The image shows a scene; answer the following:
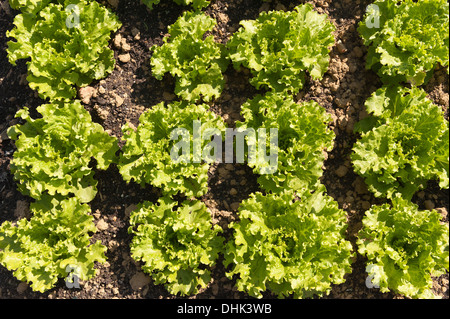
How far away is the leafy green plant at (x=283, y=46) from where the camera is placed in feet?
13.8

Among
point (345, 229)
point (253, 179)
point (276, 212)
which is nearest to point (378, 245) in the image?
point (345, 229)

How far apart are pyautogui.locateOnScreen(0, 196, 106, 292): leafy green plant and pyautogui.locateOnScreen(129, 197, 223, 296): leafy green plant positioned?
1.79 ft

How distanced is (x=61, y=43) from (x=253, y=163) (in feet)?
8.04

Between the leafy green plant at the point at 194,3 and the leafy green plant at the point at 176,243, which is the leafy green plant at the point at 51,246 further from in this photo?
the leafy green plant at the point at 194,3

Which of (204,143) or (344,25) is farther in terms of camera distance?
(344,25)

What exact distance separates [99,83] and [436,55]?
364cm

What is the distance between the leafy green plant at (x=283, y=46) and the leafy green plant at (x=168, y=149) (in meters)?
0.69

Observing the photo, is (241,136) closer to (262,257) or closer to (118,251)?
(262,257)

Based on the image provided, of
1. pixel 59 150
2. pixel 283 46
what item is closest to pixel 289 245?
pixel 283 46

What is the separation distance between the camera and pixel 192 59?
4.40 meters

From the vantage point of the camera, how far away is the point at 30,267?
4.16 metres

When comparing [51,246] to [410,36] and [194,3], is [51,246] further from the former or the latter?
[410,36]

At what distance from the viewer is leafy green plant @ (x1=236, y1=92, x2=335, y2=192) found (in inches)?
161

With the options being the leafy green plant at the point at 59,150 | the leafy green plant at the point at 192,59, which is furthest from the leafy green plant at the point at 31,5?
the leafy green plant at the point at 192,59
